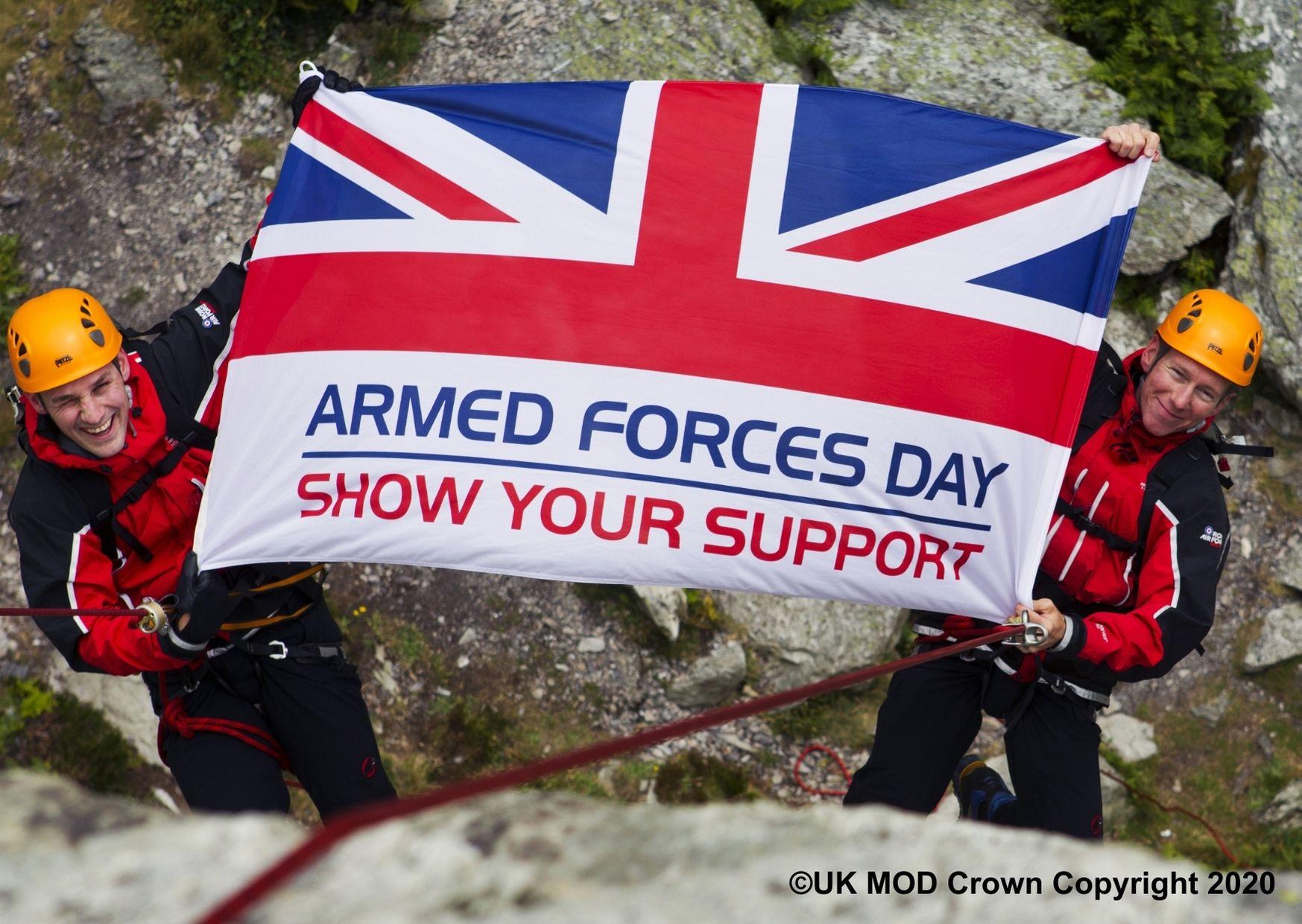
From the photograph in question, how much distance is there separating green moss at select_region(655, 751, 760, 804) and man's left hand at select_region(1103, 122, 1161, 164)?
201 inches

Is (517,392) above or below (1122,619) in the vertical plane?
above

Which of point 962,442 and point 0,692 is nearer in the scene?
point 962,442

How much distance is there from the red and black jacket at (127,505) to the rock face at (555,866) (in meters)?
2.80

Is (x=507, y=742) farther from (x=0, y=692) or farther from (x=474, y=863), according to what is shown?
(x=474, y=863)

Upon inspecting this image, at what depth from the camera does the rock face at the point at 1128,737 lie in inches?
328

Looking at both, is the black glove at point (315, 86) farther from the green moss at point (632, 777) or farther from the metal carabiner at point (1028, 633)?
the green moss at point (632, 777)

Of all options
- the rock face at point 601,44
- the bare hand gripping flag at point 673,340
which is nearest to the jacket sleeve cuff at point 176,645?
the bare hand gripping flag at point 673,340

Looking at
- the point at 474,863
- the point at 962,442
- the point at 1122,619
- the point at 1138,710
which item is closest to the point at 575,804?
the point at 474,863

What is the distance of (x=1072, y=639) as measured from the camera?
5305 millimetres

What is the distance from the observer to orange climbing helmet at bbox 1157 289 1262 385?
211 inches

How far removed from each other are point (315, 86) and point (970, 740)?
518 cm

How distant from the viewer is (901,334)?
5113mm

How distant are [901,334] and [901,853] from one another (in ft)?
10.0

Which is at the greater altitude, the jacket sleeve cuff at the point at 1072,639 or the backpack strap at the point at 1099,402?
the backpack strap at the point at 1099,402
